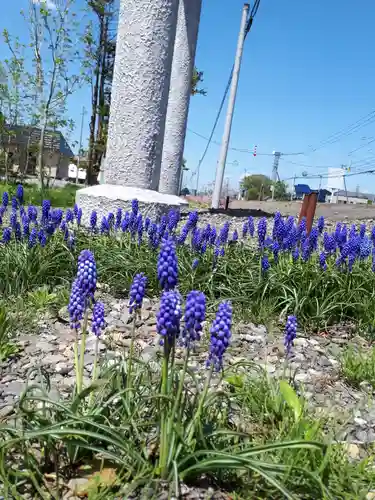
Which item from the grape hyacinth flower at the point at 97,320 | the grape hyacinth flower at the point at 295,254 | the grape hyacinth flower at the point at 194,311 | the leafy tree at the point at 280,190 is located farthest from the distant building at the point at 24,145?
the leafy tree at the point at 280,190

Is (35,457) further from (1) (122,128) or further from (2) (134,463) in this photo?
(1) (122,128)

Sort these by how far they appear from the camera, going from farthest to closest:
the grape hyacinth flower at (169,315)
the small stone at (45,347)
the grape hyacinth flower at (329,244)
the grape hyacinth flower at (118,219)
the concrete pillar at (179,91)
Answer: the concrete pillar at (179,91), the grape hyacinth flower at (118,219), the grape hyacinth flower at (329,244), the small stone at (45,347), the grape hyacinth flower at (169,315)

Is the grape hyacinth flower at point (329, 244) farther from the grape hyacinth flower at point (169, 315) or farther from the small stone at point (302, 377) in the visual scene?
the grape hyacinth flower at point (169, 315)

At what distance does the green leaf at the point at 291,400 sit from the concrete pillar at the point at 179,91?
837 cm

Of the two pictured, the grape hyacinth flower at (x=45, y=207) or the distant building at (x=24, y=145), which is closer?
the grape hyacinth flower at (x=45, y=207)

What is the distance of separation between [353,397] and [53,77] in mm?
15075

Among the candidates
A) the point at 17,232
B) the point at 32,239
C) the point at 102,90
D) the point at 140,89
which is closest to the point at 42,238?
the point at 32,239

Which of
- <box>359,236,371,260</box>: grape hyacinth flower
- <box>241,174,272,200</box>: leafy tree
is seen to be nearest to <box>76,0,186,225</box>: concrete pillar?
<box>359,236,371,260</box>: grape hyacinth flower

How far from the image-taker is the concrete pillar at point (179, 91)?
9.85 metres

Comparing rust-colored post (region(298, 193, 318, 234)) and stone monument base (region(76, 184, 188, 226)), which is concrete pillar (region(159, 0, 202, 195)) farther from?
rust-colored post (region(298, 193, 318, 234))

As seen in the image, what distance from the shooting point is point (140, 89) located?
612 centimetres

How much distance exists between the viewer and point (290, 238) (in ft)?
13.9

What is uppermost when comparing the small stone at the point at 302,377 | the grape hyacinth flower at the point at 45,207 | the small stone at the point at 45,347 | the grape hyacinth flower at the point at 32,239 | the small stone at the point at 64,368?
the grape hyacinth flower at the point at 45,207

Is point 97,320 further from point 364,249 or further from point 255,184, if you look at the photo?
point 255,184
